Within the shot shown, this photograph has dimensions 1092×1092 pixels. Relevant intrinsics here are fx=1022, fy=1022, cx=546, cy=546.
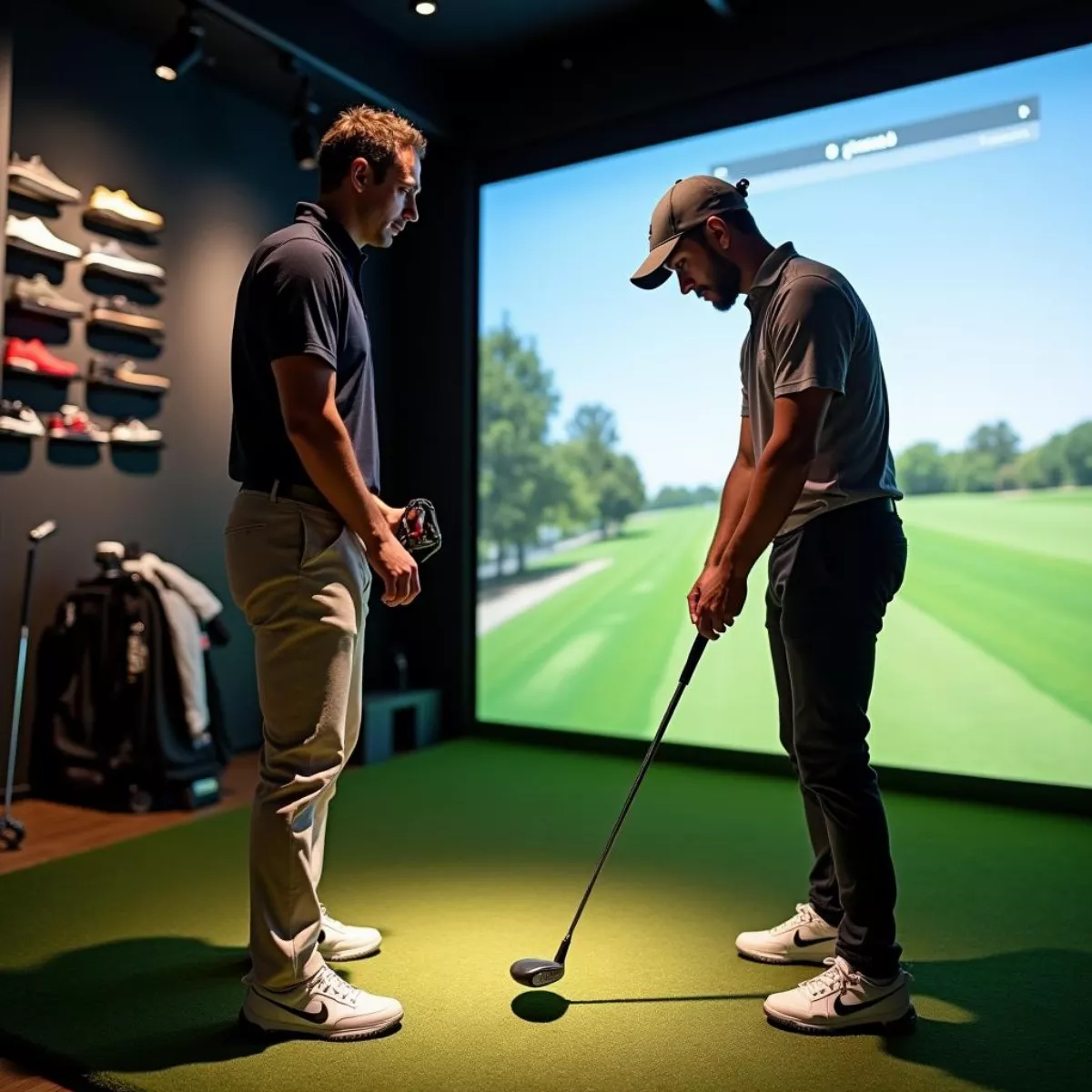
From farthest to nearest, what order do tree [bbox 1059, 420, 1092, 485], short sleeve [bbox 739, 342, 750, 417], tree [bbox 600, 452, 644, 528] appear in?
tree [bbox 600, 452, 644, 528] < tree [bbox 1059, 420, 1092, 485] < short sleeve [bbox 739, 342, 750, 417]

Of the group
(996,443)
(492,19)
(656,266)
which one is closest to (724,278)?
(656,266)

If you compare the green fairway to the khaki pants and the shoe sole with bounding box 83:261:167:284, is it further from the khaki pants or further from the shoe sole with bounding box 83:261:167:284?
the khaki pants

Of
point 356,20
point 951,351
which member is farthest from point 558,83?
point 951,351

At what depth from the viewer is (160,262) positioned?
427 cm

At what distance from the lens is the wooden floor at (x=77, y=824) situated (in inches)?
119

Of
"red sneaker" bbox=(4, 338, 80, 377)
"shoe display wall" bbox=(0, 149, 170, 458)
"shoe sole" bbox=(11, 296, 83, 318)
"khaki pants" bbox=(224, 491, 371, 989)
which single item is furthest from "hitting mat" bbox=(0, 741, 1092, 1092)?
"shoe sole" bbox=(11, 296, 83, 318)

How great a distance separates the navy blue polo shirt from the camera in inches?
68.6

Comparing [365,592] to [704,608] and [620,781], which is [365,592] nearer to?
[704,608]

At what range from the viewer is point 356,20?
4438 millimetres

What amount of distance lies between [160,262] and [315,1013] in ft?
11.1

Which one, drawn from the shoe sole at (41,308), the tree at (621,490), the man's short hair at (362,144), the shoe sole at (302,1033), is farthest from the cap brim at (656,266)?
the shoe sole at (41,308)

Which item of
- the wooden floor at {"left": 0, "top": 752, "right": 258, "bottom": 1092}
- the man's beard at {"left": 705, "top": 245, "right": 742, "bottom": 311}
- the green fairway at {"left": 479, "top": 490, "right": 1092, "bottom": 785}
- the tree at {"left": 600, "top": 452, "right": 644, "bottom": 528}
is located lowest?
the wooden floor at {"left": 0, "top": 752, "right": 258, "bottom": 1092}

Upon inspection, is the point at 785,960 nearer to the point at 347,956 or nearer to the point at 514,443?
the point at 347,956

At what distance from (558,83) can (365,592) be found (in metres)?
3.53
